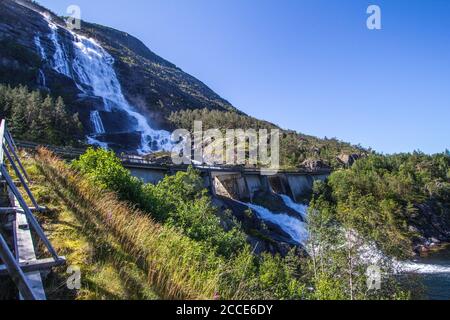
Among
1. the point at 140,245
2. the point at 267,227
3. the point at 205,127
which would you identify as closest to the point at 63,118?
the point at 267,227

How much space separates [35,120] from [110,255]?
1978 inches

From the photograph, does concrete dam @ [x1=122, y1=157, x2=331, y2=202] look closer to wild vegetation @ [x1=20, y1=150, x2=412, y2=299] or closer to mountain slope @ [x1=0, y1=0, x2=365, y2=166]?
wild vegetation @ [x1=20, y1=150, x2=412, y2=299]

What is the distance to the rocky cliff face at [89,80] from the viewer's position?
7656 cm

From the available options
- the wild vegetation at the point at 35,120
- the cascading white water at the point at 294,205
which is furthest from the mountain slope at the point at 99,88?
the cascading white water at the point at 294,205

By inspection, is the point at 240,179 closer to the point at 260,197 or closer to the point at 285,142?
the point at 260,197

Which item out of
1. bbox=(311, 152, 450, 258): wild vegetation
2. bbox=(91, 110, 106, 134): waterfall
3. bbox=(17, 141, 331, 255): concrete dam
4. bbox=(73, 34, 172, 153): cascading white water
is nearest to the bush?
bbox=(17, 141, 331, 255): concrete dam

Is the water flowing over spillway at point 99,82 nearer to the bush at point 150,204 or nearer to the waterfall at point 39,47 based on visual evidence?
the waterfall at point 39,47

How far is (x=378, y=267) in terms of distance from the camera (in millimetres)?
16828

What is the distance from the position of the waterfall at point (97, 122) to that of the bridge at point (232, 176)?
1991 cm

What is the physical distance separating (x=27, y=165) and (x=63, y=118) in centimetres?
4891

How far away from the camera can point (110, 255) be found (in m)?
5.33

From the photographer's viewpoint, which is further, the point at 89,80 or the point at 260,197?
the point at 89,80

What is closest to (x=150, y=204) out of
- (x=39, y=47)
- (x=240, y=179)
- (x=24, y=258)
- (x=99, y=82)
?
(x=24, y=258)

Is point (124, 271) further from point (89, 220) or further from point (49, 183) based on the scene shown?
point (49, 183)
